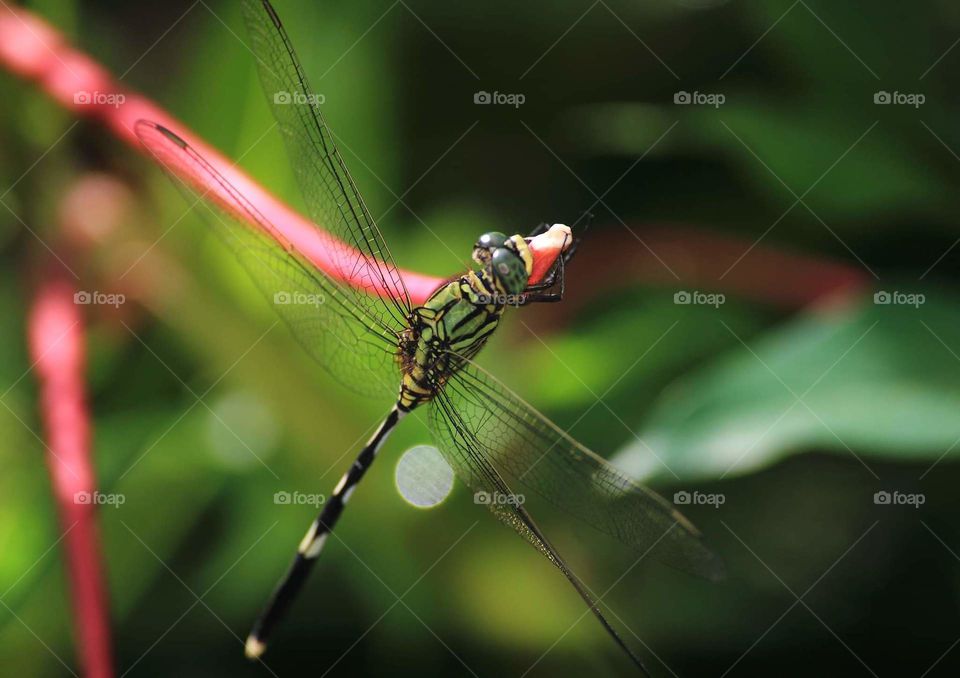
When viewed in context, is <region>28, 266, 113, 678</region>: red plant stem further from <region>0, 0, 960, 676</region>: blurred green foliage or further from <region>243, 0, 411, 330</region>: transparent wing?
<region>243, 0, 411, 330</region>: transparent wing

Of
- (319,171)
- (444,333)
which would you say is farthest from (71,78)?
(444,333)

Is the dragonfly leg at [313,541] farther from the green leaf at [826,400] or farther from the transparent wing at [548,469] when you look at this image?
the green leaf at [826,400]

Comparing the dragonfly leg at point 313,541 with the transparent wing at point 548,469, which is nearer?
the transparent wing at point 548,469

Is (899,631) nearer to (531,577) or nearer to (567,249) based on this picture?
(531,577)

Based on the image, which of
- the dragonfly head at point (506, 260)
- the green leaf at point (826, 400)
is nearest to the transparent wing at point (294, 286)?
the dragonfly head at point (506, 260)

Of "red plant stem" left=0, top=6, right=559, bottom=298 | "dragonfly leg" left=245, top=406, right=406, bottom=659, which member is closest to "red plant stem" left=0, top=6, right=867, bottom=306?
"red plant stem" left=0, top=6, right=559, bottom=298

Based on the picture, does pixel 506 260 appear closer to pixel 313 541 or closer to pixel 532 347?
pixel 532 347
